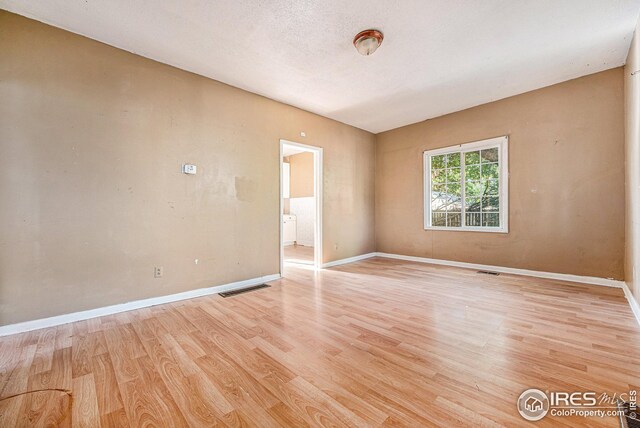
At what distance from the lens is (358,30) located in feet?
8.41

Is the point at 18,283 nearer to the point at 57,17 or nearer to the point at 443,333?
the point at 57,17

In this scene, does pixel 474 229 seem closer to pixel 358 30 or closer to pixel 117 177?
pixel 358 30

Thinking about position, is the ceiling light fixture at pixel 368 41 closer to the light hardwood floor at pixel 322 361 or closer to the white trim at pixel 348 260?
the light hardwood floor at pixel 322 361

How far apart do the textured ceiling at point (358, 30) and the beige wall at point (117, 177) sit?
1.07ft

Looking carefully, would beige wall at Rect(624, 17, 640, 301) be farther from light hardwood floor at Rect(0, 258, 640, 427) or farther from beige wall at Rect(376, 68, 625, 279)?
light hardwood floor at Rect(0, 258, 640, 427)

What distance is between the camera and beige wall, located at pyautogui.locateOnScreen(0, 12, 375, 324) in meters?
2.34

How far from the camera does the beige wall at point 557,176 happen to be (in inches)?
135

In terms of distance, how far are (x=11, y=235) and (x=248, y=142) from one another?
2.65m

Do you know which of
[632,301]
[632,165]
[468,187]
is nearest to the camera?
[632,301]

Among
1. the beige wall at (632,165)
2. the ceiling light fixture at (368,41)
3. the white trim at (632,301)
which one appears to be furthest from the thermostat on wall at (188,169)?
the white trim at (632,301)

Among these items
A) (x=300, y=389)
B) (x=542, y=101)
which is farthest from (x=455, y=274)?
(x=300, y=389)

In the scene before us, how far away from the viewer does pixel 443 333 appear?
2.21m

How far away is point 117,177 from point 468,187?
547 centimetres

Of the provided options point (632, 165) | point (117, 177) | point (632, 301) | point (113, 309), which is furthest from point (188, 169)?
point (632, 301)
